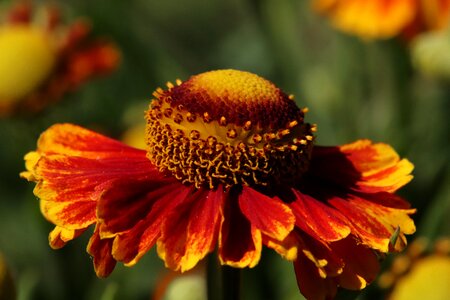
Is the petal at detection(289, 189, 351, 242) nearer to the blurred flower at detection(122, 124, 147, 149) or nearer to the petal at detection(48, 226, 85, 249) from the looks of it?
the petal at detection(48, 226, 85, 249)

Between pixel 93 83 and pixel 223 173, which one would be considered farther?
pixel 93 83

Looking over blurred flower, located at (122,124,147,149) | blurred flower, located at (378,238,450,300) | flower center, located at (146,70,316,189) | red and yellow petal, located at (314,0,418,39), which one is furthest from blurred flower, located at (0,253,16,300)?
red and yellow petal, located at (314,0,418,39)

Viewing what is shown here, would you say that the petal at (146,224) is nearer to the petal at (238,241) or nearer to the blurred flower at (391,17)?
the petal at (238,241)

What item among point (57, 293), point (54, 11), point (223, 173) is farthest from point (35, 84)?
point (223, 173)

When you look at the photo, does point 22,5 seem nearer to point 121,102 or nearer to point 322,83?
point 121,102

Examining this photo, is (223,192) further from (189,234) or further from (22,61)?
(22,61)

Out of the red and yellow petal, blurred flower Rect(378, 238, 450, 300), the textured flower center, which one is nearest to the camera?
blurred flower Rect(378, 238, 450, 300)
